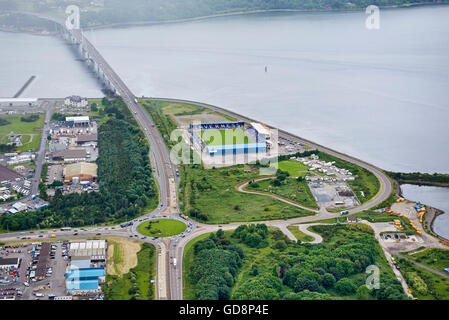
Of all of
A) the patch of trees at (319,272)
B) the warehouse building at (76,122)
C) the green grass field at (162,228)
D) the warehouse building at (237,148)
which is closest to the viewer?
the patch of trees at (319,272)

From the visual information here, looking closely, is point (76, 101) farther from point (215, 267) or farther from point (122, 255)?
point (215, 267)

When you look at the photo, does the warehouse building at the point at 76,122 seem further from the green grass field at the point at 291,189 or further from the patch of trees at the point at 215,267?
the patch of trees at the point at 215,267

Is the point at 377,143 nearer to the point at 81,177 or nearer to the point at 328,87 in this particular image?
the point at 328,87

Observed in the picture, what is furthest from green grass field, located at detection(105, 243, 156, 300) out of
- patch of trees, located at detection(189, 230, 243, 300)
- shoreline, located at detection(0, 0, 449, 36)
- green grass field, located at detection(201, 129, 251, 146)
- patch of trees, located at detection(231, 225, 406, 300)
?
shoreline, located at detection(0, 0, 449, 36)

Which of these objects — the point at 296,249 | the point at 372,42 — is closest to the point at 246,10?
the point at 372,42

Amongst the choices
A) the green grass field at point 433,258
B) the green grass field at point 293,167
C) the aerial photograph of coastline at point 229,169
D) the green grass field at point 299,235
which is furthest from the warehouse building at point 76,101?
the green grass field at point 433,258

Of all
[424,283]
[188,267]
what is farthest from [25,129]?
[424,283]
